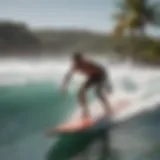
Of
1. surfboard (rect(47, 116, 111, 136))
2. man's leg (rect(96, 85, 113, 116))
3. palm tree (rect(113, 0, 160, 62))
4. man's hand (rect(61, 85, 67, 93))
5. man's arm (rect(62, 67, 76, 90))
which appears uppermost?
palm tree (rect(113, 0, 160, 62))

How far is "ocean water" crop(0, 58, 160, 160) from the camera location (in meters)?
1.14

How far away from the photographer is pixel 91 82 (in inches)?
45.4

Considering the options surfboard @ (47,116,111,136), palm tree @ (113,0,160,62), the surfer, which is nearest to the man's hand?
the surfer

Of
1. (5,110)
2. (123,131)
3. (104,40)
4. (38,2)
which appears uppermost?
(38,2)

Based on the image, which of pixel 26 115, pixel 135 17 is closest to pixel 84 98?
pixel 26 115

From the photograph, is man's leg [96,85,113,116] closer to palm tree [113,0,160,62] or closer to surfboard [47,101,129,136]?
surfboard [47,101,129,136]

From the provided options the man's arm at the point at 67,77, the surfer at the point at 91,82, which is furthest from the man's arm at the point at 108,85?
the man's arm at the point at 67,77

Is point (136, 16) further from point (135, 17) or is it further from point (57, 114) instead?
point (57, 114)

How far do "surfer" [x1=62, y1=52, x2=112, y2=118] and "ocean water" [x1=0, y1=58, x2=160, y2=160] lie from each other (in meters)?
0.02

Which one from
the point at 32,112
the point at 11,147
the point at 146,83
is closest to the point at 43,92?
the point at 32,112

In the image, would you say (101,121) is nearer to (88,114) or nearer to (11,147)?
(88,114)

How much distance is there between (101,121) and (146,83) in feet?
0.58

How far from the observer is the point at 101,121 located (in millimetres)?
1153

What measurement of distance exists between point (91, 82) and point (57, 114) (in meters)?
0.14
